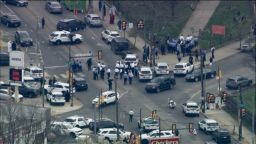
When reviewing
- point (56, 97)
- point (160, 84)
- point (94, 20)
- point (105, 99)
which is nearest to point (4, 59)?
point (56, 97)

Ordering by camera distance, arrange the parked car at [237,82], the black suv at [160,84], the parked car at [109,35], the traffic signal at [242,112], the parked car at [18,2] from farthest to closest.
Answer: the parked car at [18,2]
the parked car at [109,35]
the parked car at [237,82]
the black suv at [160,84]
the traffic signal at [242,112]

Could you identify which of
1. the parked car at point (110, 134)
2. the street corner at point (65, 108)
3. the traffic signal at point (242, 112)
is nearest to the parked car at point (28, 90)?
the street corner at point (65, 108)

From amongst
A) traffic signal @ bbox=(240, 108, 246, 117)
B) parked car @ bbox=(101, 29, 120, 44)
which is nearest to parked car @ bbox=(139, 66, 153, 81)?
parked car @ bbox=(101, 29, 120, 44)

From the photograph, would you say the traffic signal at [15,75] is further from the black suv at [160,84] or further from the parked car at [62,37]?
the parked car at [62,37]

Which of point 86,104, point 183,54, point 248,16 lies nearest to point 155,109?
point 86,104

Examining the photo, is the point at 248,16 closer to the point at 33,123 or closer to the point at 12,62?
the point at 12,62

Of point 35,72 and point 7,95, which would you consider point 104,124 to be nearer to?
point 7,95
